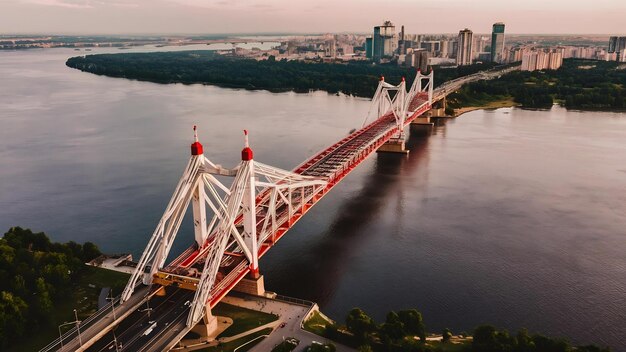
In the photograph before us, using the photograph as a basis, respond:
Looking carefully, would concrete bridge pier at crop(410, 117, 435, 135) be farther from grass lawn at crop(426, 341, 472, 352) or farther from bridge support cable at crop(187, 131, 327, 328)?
grass lawn at crop(426, 341, 472, 352)

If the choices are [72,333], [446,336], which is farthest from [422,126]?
[72,333]

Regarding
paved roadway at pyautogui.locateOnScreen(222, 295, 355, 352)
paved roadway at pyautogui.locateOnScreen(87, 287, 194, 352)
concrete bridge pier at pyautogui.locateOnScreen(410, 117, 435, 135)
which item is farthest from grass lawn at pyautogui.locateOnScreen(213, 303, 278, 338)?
concrete bridge pier at pyautogui.locateOnScreen(410, 117, 435, 135)

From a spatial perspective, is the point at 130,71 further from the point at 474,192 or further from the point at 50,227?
the point at 474,192

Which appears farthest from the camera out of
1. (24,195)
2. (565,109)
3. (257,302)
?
(565,109)

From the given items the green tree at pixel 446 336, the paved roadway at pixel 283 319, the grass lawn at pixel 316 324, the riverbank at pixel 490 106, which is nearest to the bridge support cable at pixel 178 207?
the paved roadway at pixel 283 319

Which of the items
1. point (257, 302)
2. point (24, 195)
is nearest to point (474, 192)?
point (257, 302)

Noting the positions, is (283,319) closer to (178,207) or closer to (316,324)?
(316,324)
